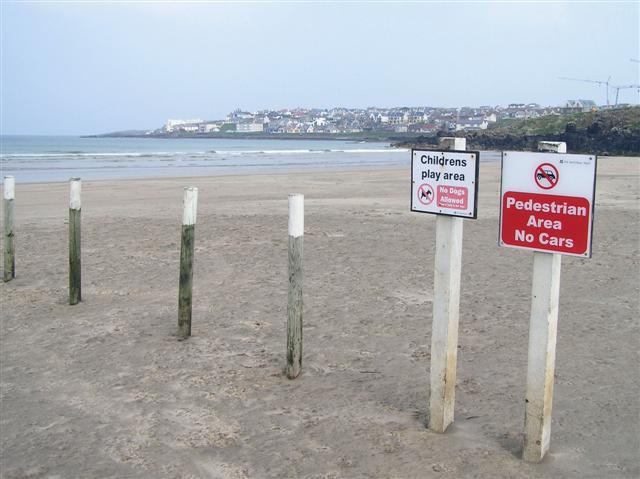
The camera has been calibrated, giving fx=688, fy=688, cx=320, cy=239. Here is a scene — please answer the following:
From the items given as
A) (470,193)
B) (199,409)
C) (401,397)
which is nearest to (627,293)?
(401,397)

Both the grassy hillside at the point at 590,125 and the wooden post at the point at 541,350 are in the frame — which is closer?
the wooden post at the point at 541,350

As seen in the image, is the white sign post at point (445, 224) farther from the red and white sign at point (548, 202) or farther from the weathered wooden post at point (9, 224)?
the weathered wooden post at point (9, 224)

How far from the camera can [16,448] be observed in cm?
464

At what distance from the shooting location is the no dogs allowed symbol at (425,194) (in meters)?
4.55

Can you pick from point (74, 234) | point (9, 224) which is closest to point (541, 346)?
point (74, 234)

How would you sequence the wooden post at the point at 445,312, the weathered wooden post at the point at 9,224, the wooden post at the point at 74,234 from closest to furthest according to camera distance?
the wooden post at the point at 445,312 → the wooden post at the point at 74,234 → the weathered wooden post at the point at 9,224

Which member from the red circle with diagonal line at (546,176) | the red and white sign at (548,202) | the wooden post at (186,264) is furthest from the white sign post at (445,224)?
the wooden post at (186,264)

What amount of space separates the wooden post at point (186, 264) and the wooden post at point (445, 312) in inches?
113

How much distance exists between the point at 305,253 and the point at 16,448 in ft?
22.2

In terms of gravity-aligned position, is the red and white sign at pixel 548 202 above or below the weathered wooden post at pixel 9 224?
above

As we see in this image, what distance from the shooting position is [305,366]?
606 centimetres

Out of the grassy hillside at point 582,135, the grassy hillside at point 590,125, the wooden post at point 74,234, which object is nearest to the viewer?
the wooden post at point 74,234

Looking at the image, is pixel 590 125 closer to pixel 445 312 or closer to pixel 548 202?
pixel 445 312

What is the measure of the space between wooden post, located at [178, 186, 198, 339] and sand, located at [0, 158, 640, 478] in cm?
23
